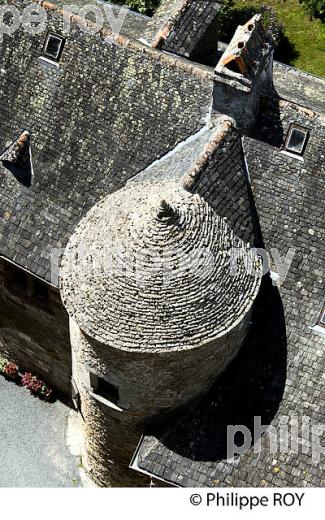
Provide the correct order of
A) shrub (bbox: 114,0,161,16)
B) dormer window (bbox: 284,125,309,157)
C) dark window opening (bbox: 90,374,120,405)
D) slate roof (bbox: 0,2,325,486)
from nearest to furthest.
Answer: slate roof (bbox: 0,2,325,486) → dark window opening (bbox: 90,374,120,405) → dormer window (bbox: 284,125,309,157) → shrub (bbox: 114,0,161,16)

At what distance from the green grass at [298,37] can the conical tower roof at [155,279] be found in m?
24.0

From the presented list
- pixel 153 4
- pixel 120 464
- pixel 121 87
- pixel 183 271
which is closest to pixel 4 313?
pixel 120 464

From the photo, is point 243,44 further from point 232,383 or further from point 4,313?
point 4,313

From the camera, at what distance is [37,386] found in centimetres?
2547

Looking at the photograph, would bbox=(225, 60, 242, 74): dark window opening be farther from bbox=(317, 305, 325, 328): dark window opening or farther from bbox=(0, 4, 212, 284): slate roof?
bbox=(317, 305, 325, 328): dark window opening

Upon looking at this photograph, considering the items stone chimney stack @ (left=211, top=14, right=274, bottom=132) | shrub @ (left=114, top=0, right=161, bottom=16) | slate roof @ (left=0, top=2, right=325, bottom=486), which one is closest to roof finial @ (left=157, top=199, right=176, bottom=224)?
slate roof @ (left=0, top=2, right=325, bottom=486)

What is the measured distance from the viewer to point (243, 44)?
62.5 feet

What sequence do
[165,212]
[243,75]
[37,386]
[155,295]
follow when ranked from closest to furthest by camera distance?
1. [165,212]
2. [155,295]
3. [243,75]
4. [37,386]

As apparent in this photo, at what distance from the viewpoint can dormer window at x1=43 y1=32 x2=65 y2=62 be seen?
2156 centimetres

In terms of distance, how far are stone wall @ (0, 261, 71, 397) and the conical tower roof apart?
4.57 m

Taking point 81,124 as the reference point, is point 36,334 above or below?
below

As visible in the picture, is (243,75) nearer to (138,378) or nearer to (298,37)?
(138,378)

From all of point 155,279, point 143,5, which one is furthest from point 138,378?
point 143,5

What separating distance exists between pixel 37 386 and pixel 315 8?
1081 inches
